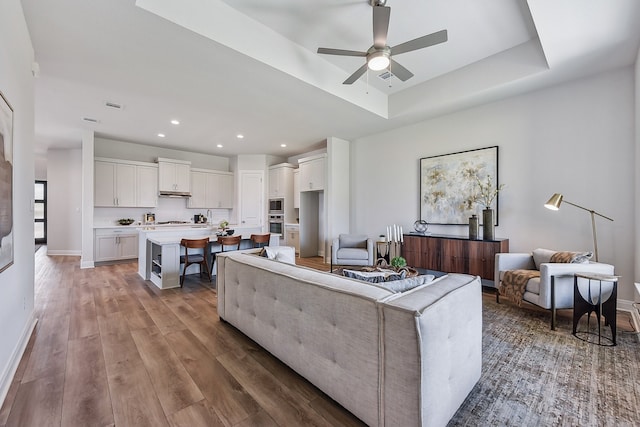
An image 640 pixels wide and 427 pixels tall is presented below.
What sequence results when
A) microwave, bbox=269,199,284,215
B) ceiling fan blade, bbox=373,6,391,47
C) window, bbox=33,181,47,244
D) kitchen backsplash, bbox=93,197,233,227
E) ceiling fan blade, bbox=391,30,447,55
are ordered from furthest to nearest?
window, bbox=33,181,47,244, microwave, bbox=269,199,284,215, kitchen backsplash, bbox=93,197,233,227, ceiling fan blade, bbox=391,30,447,55, ceiling fan blade, bbox=373,6,391,47

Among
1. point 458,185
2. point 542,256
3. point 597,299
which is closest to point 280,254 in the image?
point 597,299

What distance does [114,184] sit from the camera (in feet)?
20.2

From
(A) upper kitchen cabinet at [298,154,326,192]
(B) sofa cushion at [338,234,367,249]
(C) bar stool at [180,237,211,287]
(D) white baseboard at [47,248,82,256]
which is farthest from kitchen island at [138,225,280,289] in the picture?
(D) white baseboard at [47,248,82,256]

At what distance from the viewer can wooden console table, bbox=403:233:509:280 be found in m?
3.81

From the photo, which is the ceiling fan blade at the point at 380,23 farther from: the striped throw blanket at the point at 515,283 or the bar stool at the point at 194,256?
the bar stool at the point at 194,256

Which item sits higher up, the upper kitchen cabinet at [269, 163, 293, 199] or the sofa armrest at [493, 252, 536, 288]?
the upper kitchen cabinet at [269, 163, 293, 199]

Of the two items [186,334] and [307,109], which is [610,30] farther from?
[186,334]

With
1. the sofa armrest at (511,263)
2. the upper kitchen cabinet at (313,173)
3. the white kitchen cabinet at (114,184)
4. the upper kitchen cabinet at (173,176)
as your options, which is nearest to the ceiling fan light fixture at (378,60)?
the sofa armrest at (511,263)

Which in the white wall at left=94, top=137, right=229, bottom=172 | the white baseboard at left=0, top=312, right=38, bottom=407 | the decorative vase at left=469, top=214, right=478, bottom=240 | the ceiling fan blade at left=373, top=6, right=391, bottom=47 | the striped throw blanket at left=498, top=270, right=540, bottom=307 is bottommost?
the white baseboard at left=0, top=312, right=38, bottom=407

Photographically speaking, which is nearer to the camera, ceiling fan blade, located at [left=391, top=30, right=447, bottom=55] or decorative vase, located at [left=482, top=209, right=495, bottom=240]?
ceiling fan blade, located at [left=391, top=30, right=447, bottom=55]

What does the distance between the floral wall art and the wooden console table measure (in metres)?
0.42

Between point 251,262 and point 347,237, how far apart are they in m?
3.10

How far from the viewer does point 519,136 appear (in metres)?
3.89

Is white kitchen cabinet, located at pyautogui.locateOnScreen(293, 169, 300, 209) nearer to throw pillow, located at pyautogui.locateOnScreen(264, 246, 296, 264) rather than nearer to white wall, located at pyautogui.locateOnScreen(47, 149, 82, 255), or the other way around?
throw pillow, located at pyautogui.locateOnScreen(264, 246, 296, 264)
